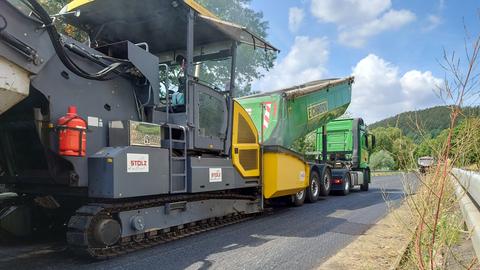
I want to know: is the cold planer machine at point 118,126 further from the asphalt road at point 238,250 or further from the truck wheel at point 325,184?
the truck wheel at point 325,184

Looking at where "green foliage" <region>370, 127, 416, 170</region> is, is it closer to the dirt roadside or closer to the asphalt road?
the asphalt road

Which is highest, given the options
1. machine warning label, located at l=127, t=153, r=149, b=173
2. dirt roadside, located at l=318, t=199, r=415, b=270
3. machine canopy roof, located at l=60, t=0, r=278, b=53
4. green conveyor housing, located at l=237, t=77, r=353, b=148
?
machine canopy roof, located at l=60, t=0, r=278, b=53

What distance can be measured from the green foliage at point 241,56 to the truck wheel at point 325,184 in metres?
3.60

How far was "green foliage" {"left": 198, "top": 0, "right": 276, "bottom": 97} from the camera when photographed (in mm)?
7320

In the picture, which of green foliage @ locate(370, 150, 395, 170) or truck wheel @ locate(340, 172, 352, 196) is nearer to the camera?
green foliage @ locate(370, 150, 395, 170)

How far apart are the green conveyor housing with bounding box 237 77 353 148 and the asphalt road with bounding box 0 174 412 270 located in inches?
97.3

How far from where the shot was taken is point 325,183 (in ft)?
39.9

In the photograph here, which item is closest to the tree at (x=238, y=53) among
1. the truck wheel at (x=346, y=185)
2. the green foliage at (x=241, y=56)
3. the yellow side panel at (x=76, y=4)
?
the green foliage at (x=241, y=56)

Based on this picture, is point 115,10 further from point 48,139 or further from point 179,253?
point 179,253

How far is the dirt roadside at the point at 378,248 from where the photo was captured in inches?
181

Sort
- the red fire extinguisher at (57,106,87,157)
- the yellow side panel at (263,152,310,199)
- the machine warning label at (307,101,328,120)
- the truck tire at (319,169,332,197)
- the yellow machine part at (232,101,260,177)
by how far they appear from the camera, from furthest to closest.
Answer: the truck tire at (319,169,332,197) → the machine warning label at (307,101,328,120) → the yellow side panel at (263,152,310,199) → the yellow machine part at (232,101,260,177) → the red fire extinguisher at (57,106,87,157)

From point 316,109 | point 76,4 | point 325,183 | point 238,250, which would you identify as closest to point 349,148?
point 325,183

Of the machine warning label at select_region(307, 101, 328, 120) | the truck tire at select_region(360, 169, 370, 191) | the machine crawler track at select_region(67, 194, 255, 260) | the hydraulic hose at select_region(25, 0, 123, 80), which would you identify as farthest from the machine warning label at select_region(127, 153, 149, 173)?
the truck tire at select_region(360, 169, 370, 191)

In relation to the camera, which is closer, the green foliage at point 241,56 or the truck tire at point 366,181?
the green foliage at point 241,56
